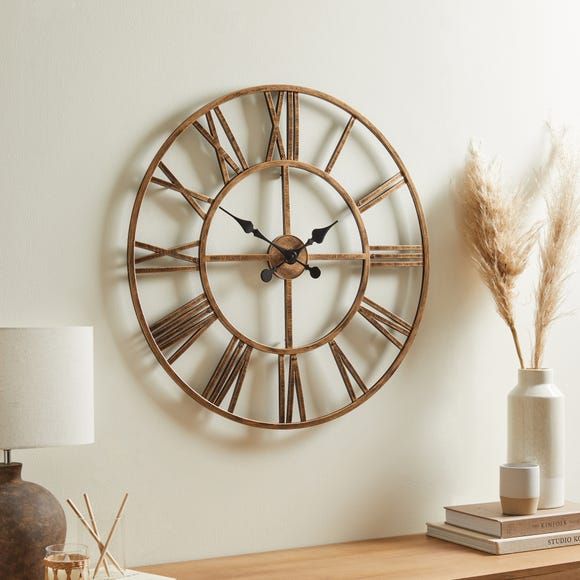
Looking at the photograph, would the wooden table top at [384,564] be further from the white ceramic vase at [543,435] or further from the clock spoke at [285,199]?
the clock spoke at [285,199]

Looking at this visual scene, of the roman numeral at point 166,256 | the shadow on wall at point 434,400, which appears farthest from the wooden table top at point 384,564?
the roman numeral at point 166,256

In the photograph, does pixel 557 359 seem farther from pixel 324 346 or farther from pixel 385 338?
pixel 324 346

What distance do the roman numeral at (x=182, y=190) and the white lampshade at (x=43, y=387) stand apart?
16.9 inches

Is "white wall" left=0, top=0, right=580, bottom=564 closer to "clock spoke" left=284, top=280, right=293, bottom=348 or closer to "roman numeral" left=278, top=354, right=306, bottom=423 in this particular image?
"roman numeral" left=278, top=354, right=306, bottom=423

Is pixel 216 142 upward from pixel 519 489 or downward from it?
upward

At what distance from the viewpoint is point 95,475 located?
6.33ft

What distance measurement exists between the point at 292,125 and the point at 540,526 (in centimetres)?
110

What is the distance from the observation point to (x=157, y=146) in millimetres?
2012

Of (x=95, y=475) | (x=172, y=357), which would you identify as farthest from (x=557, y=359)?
(x=95, y=475)

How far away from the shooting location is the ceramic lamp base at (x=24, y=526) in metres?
1.64

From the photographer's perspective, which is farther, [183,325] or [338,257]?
[338,257]

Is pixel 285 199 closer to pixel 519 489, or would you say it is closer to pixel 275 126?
pixel 275 126

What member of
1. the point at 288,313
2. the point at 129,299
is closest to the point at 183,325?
the point at 129,299

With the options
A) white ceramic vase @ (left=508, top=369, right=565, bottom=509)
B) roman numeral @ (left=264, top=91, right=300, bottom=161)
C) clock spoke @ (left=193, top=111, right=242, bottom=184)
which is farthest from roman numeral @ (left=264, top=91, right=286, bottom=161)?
white ceramic vase @ (left=508, top=369, right=565, bottom=509)
